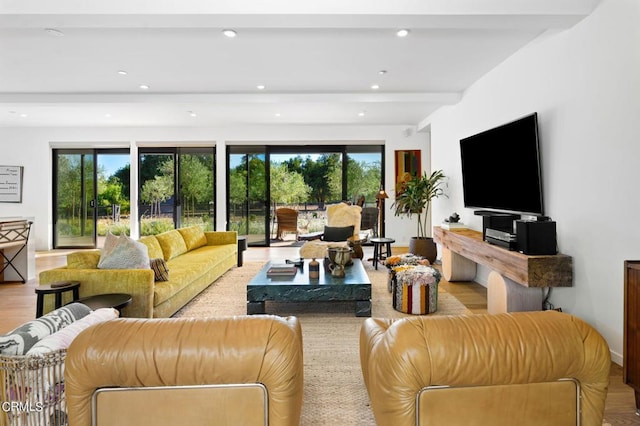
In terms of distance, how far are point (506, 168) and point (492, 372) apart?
321 centimetres

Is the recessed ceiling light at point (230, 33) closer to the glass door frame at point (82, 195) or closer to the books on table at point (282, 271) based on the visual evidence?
the books on table at point (282, 271)

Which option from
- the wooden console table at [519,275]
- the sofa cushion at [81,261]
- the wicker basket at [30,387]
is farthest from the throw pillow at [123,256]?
the wooden console table at [519,275]

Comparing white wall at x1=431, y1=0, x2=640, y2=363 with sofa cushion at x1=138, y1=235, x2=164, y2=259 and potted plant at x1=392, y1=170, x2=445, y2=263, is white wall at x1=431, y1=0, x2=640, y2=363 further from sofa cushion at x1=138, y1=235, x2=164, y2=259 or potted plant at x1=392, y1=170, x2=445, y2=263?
sofa cushion at x1=138, y1=235, x2=164, y2=259

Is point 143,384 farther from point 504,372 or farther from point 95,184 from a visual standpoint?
point 95,184

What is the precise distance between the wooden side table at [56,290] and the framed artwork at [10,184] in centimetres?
654

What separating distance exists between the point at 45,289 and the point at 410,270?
3129mm

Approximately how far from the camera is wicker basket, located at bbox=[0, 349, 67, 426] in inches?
50.4

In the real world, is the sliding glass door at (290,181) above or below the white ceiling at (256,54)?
below

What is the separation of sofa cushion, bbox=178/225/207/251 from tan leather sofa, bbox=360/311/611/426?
4667 mm

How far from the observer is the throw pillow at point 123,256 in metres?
3.24

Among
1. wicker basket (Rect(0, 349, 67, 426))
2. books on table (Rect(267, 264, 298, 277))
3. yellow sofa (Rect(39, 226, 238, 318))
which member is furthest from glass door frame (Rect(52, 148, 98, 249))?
wicker basket (Rect(0, 349, 67, 426))

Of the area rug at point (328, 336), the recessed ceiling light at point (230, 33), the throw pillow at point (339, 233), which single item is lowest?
the area rug at point (328, 336)

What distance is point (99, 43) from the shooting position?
11.7ft

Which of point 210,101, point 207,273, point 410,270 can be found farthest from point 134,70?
point 410,270
